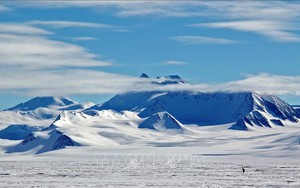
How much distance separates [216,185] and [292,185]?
8.20 metres

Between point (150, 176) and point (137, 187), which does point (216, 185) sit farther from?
point (150, 176)

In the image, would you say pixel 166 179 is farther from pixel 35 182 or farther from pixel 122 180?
pixel 35 182

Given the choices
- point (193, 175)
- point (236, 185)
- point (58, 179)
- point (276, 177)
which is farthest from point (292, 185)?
point (58, 179)

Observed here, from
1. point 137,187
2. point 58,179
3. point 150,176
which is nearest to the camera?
point 137,187

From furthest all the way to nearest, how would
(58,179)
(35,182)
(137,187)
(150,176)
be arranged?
(150,176)
(58,179)
(35,182)
(137,187)

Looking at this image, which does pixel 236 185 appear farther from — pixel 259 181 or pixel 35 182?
pixel 35 182

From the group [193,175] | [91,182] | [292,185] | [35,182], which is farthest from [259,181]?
[35,182]

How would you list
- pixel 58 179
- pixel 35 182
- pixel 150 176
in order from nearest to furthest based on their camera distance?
pixel 35 182 < pixel 58 179 < pixel 150 176

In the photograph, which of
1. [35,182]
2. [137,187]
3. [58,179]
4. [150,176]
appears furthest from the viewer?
[150,176]

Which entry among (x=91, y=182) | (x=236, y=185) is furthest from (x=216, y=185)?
(x=91, y=182)

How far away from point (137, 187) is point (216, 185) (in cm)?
886

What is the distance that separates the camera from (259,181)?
88312 mm

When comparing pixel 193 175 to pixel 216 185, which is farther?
pixel 193 175

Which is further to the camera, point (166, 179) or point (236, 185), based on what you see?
point (166, 179)
